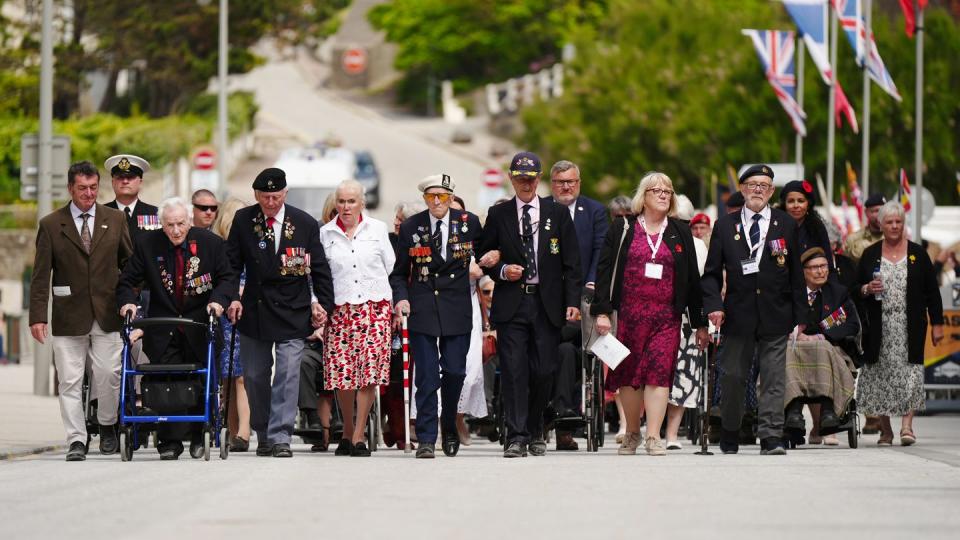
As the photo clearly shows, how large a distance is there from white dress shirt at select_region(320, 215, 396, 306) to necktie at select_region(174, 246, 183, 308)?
1030 mm

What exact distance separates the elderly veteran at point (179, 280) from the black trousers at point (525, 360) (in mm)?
1956

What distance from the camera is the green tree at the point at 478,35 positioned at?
106 metres

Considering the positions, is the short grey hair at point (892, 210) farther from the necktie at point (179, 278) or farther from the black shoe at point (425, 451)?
the necktie at point (179, 278)

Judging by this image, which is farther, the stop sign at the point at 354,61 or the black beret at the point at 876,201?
the stop sign at the point at 354,61

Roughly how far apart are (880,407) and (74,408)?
249 inches

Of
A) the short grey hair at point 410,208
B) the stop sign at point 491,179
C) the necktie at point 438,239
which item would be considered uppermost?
the stop sign at point 491,179

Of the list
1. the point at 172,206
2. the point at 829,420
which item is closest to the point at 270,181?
the point at 172,206

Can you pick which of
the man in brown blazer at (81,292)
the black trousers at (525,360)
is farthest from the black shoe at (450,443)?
the man in brown blazer at (81,292)

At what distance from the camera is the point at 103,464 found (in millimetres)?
15391

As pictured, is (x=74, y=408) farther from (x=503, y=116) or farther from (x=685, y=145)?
(x=503, y=116)

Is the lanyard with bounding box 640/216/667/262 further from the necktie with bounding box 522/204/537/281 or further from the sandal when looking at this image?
the sandal

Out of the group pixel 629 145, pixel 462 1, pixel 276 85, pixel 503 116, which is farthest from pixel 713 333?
pixel 276 85

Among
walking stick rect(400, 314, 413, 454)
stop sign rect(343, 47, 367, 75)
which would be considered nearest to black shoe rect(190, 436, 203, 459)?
walking stick rect(400, 314, 413, 454)

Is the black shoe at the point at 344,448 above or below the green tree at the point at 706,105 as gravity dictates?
below
